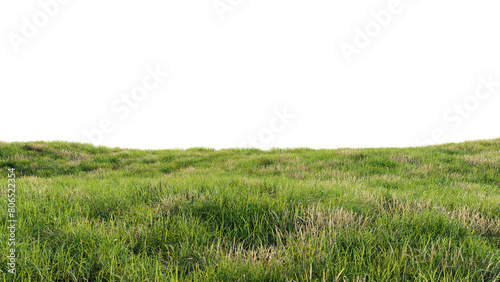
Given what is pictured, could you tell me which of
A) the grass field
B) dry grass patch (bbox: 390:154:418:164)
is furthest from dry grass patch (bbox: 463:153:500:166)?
the grass field

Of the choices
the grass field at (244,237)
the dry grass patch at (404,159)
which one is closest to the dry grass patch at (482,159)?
→ the dry grass patch at (404,159)

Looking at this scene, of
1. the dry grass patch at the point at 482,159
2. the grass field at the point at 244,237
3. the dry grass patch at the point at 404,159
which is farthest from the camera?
the dry grass patch at the point at 404,159

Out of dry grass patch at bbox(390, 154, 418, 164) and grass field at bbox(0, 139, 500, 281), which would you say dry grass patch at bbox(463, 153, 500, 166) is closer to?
dry grass patch at bbox(390, 154, 418, 164)

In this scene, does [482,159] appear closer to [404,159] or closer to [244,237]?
[404,159]

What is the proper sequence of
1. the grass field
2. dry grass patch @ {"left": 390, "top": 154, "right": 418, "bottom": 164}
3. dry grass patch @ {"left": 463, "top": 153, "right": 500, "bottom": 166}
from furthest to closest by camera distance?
1. dry grass patch @ {"left": 390, "top": 154, "right": 418, "bottom": 164}
2. dry grass patch @ {"left": 463, "top": 153, "right": 500, "bottom": 166}
3. the grass field

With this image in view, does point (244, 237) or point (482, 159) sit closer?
point (244, 237)

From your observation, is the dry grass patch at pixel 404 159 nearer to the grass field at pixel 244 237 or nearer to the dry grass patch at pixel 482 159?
the dry grass patch at pixel 482 159

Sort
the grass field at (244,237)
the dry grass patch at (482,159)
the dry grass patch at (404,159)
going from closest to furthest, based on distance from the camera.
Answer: the grass field at (244,237), the dry grass patch at (482,159), the dry grass patch at (404,159)

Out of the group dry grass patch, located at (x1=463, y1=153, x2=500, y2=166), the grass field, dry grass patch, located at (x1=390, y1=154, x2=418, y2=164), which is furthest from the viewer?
dry grass patch, located at (x1=390, y1=154, x2=418, y2=164)

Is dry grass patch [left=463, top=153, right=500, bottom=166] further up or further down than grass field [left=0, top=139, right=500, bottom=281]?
further up

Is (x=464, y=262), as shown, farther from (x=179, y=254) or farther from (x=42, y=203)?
(x=42, y=203)

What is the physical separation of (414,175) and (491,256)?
5.42 m

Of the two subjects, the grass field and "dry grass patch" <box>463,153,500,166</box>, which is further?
"dry grass patch" <box>463,153,500,166</box>

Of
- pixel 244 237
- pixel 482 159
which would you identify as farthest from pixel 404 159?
pixel 244 237
